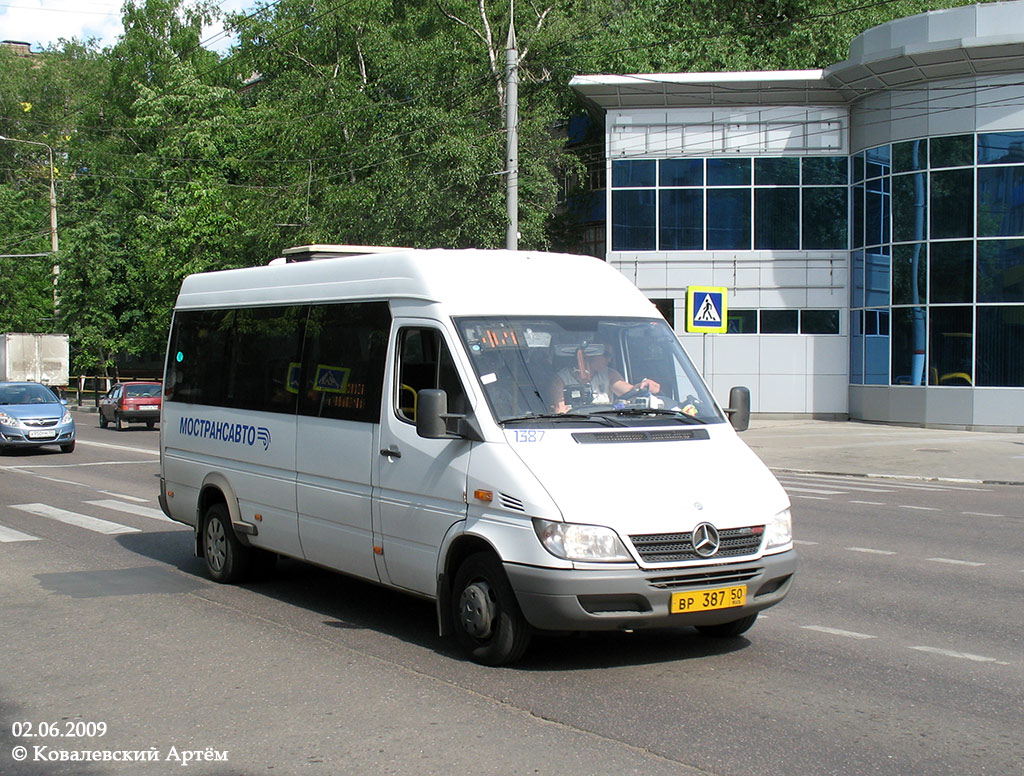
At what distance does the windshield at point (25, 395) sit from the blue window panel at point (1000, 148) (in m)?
23.4

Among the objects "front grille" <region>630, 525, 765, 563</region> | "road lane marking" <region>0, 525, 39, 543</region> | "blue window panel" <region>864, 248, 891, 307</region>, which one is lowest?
"road lane marking" <region>0, 525, 39, 543</region>

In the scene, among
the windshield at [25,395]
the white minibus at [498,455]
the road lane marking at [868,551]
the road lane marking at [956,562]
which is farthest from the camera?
the windshield at [25,395]

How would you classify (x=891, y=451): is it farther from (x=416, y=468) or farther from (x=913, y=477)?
(x=416, y=468)

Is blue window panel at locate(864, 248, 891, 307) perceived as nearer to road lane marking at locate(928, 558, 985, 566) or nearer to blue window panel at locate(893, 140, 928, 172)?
blue window panel at locate(893, 140, 928, 172)

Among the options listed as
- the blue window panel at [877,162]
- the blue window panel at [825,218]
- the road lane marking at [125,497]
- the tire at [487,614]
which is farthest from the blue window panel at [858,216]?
the tire at [487,614]

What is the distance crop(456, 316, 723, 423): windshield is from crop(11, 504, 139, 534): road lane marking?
732 centimetres

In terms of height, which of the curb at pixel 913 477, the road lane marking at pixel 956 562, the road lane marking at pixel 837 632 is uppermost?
the road lane marking at pixel 837 632

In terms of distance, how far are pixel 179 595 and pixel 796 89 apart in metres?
28.1

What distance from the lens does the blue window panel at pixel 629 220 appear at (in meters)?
34.7

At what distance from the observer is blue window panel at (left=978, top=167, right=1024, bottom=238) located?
29.5 m

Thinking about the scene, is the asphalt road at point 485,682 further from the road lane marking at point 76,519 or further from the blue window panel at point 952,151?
the blue window panel at point 952,151

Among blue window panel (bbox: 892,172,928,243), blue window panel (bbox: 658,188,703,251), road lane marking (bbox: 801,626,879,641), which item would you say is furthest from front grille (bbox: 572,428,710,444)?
blue window panel (bbox: 658,188,703,251)

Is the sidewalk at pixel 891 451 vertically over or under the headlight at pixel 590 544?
under

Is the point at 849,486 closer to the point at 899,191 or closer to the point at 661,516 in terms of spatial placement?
the point at 661,516
